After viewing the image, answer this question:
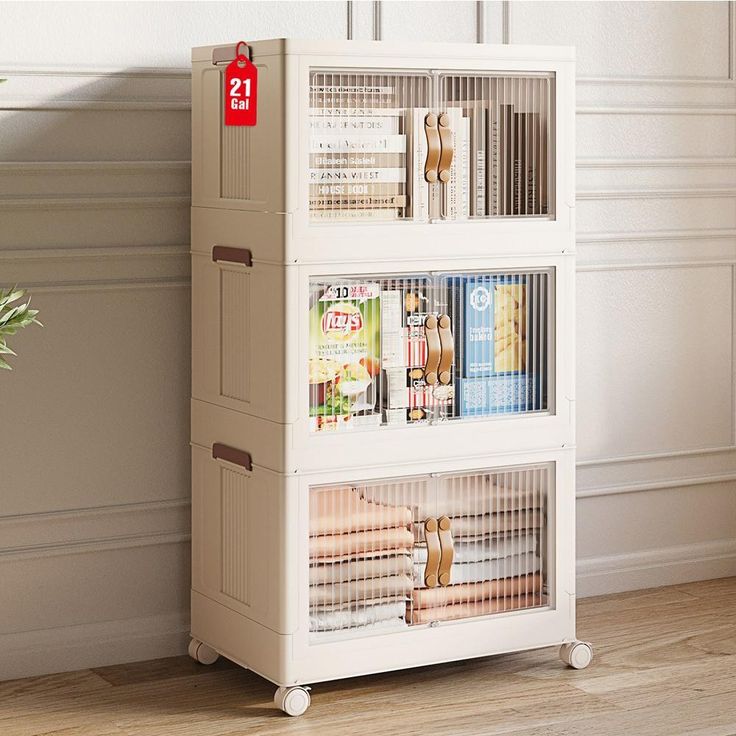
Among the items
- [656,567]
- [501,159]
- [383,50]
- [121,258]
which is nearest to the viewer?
[383,50]

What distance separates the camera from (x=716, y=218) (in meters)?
3.95

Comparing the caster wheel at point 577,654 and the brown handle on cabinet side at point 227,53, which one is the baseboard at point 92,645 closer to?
the caster wheel at point 577,654

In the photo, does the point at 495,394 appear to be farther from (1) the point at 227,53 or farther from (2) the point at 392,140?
(1) the point at 227,53

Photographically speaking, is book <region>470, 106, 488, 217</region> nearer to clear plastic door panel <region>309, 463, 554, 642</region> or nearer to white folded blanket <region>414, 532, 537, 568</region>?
clear plastic door panel <region>309, 463, 554, 642</region>

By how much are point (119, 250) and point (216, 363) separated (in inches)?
14.7

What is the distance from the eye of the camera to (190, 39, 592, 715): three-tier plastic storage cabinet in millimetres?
2873

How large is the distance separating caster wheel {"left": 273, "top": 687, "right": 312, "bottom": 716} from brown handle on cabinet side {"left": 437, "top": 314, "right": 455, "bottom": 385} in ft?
2.58

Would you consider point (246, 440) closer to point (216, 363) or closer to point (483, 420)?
point (216, 363)

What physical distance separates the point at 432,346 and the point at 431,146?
0.46m

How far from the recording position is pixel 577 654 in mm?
3219

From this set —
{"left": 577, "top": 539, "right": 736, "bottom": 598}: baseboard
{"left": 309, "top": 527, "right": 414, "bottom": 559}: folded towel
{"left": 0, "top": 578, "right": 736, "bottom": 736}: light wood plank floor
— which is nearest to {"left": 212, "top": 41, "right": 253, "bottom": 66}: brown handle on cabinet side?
{"left": 309, "top": 527, "right": 414, "bottom": 559}: folded towel

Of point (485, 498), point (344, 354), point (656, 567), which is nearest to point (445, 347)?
point (344, 354)

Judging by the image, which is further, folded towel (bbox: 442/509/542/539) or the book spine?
folded towel (bbox: 442/509/542/539)

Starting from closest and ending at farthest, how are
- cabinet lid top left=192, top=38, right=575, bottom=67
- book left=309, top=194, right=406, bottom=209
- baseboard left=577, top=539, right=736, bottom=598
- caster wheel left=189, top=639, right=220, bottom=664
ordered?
cabinet lid top left=192, top=38, right=575, bottom=67
book left=309, top=194, right=406, bottom=209
caster wheel left=189, top=639, right=220, bottom=664
baseboard left=577, top=539, right=736, bottom=598
